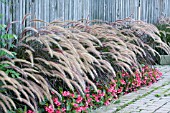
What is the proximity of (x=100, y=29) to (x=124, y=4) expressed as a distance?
2796 mm

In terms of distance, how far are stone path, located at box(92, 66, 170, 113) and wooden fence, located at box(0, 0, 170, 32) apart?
183cm

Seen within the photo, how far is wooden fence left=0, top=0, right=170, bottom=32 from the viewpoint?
5.82 metres

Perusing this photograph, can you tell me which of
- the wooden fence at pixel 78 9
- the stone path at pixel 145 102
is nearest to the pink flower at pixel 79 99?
the stone path at pixel 145 102

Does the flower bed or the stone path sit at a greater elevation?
the flower bed

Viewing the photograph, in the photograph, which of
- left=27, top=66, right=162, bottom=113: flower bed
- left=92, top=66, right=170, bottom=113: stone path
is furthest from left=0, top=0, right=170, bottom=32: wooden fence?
left=92, top=66, right=170, bottom=113: stone path

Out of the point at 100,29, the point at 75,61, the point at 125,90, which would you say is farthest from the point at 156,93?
the point at 75,61

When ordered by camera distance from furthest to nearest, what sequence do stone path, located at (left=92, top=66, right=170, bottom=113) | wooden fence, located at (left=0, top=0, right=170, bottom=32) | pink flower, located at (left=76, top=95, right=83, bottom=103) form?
wooden fence, located at (left=0, top=0, right=170, bottom=32) < stone path, located at (left=92, top=66, right=170, bottom=113) < pink flower, located at (left=76, top=95, right=83, bottom=103)

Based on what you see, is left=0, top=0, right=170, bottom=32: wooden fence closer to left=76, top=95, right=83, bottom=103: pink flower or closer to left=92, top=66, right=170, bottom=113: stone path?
left=76, top=95, right=83, bottom=103: pink flower

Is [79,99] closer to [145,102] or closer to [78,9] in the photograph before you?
[145,102]

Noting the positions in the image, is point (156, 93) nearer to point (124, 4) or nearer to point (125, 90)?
point (125, 90)

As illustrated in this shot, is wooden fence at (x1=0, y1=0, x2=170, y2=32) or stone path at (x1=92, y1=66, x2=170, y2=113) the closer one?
stone path at (x1=92, y1=66, x2=170, y2=113)

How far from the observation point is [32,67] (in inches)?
192

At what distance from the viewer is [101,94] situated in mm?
5668

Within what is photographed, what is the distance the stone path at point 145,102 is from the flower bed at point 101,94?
0.39ft
